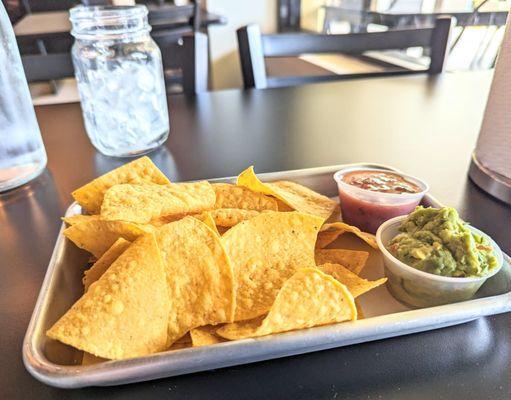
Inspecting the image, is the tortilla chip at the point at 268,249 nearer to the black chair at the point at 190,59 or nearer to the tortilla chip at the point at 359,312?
the tortilla chip at the point at 359,312

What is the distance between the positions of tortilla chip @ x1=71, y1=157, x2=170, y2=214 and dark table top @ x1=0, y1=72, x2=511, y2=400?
104 millimetres

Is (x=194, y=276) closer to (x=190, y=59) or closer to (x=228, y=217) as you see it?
(x=228, y=217)

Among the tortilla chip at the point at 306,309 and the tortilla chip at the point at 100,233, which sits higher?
the tortilla chip at the point at 100,233

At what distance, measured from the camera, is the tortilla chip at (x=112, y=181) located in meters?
0.70

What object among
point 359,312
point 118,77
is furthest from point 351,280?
point 118,77

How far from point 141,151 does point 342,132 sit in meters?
0.54

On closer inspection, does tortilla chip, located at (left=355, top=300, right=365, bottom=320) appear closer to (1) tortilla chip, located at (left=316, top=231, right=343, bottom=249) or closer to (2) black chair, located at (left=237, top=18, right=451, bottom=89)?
(1) tortilla chip, located at (left=316, top=231, right=343, bottom=249)

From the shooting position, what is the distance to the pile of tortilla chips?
48cm

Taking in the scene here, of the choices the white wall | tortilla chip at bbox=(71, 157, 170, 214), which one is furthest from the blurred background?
tortilla chip at bbox=(71, 157, 170, 214)

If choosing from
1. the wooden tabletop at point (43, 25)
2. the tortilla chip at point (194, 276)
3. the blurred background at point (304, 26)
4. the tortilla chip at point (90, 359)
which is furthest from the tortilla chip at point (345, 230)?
the wooden tabletop at point (43, 25)

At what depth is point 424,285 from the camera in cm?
55

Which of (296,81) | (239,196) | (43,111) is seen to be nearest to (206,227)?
(239,196)

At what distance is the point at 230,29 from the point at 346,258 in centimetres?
349

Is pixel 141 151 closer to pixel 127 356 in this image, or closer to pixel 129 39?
pixel 129 39
